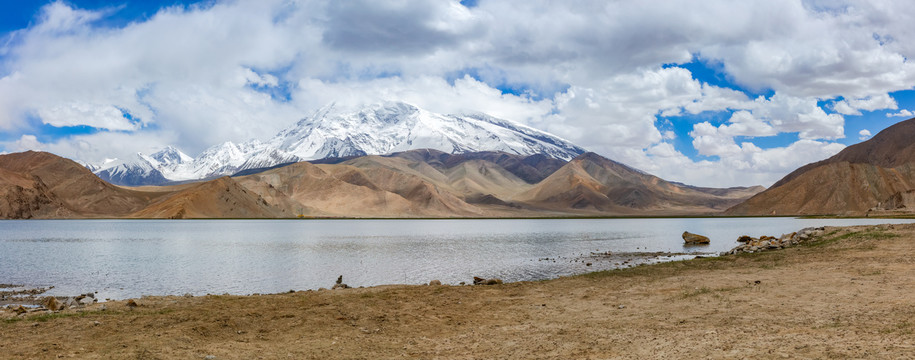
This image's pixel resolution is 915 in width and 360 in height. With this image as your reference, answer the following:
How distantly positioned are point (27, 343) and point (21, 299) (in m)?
17.2

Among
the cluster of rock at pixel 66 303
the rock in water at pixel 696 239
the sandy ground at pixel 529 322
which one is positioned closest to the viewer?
the sandy ground at pixel 529 322

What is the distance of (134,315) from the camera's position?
64.3 feet

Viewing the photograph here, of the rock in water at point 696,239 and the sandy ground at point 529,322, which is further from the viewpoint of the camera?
the rock in water at point 696,239

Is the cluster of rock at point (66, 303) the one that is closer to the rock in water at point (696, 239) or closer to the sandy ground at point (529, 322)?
the sandy ground at point (529, 322)

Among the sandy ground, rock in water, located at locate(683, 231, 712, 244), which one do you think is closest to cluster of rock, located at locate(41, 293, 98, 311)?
the sandy ground

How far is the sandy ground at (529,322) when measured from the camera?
13.8m

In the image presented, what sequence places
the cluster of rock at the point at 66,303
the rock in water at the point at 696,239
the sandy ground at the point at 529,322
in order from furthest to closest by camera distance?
the rock in water at the point at 696,239
the cluster of rock at the point at 66,303
the sandy ground at the point at 529,322

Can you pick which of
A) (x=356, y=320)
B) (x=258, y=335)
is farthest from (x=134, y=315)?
(x=356, y=320)

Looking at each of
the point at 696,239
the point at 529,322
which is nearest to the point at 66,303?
the point at 529,322

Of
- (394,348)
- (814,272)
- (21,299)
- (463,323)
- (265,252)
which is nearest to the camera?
(394,348)

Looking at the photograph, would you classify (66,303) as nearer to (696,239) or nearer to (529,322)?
(529,322)

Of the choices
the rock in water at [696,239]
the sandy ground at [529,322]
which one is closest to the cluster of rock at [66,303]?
the sandy ground at [529,322]

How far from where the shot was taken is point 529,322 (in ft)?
59.9

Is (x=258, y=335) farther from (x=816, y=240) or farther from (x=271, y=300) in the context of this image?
(x=816, y=240)
